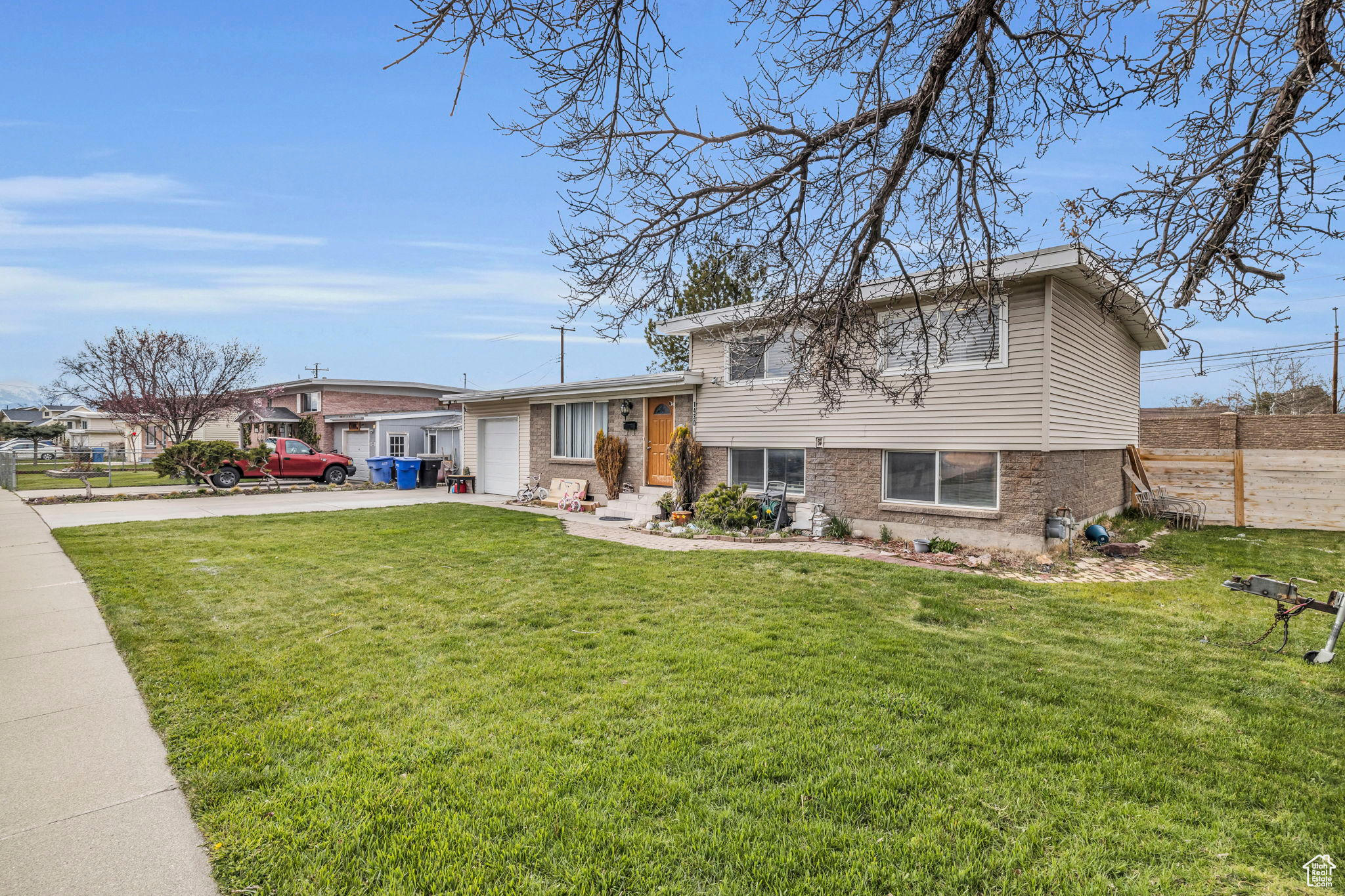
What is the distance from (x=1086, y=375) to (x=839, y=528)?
16.4 feet

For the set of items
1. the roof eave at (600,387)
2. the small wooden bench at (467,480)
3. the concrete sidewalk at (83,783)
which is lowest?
the concrete sidewalk at (83,783)

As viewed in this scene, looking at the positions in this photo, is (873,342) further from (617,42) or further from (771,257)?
(617,42)

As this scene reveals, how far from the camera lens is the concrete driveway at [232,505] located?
12.3m

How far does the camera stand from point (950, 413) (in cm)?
945

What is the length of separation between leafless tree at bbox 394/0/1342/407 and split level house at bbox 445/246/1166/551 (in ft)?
2.88

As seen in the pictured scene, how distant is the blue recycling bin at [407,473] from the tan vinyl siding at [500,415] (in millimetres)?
2970

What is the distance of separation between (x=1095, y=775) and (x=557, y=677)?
3046 millimetres

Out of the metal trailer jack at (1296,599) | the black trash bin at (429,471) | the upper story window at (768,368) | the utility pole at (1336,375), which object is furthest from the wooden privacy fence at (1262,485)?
the black trash bin at (429,471)

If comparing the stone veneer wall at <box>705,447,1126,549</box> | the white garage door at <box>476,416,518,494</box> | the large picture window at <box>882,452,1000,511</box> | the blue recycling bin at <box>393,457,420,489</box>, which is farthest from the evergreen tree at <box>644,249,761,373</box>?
the blue recycling bin at <box>393,457,420,489</box>

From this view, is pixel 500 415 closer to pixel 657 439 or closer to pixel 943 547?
pixel 657 439

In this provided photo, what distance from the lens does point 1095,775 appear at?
114 inches

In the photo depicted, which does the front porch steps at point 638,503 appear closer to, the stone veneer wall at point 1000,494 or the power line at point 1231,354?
the stone veneer wall at point 1000,494

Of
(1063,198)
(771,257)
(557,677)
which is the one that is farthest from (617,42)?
(557,677)

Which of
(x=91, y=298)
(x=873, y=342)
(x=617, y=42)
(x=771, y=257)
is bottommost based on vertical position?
(x=873, y=342)
